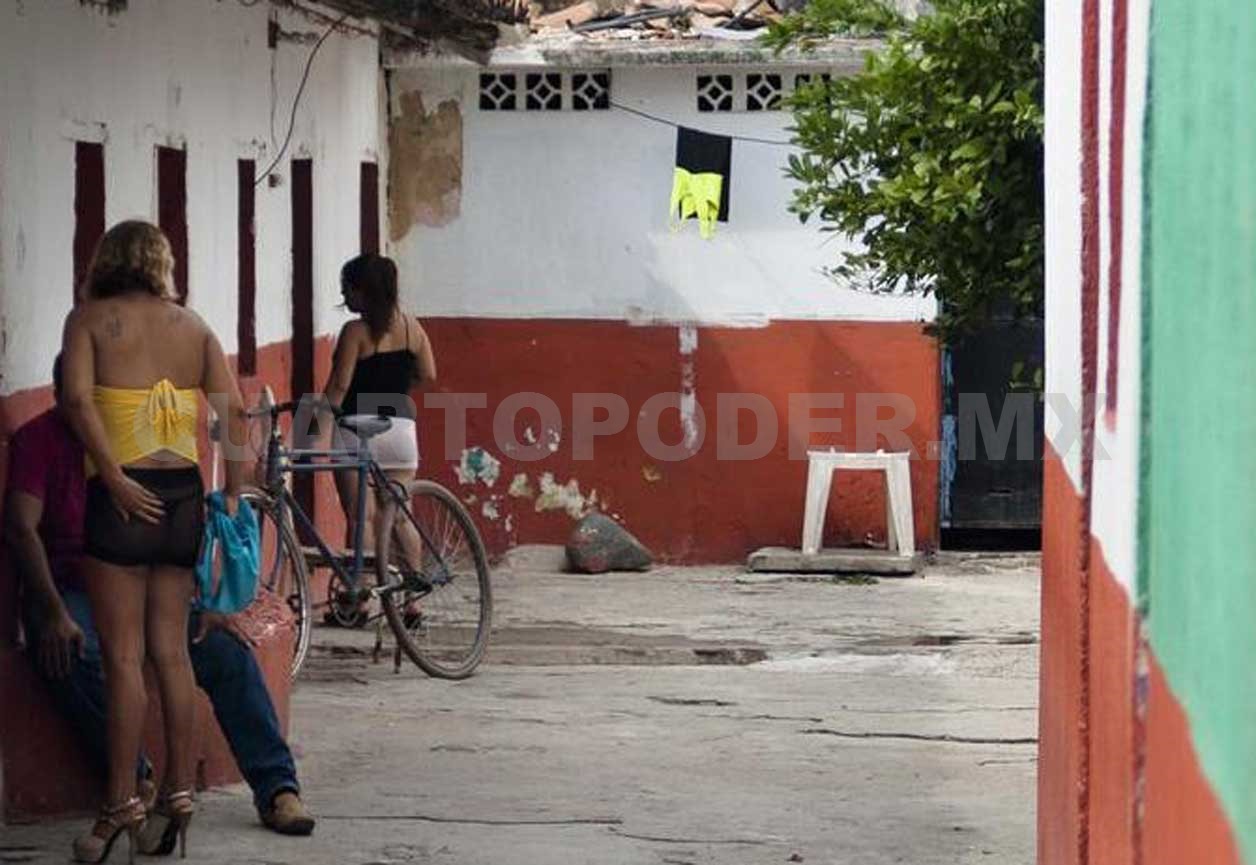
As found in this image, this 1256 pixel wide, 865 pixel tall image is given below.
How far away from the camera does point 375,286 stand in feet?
39.6

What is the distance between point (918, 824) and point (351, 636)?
4.68 meters

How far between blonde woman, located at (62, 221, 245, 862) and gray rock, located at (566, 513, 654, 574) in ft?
26.3

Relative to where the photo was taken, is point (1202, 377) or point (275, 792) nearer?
point (1202, 377)

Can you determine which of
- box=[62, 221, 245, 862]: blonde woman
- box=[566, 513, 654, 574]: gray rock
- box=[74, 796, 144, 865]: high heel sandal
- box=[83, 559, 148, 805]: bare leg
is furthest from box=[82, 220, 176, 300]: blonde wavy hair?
box=[566, 513, 654, 574]: gray rock

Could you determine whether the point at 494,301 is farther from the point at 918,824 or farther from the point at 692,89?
the point at 918,824

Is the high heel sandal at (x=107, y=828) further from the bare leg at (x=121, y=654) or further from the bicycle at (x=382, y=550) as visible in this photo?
the bicycle at (x=382, y=550)

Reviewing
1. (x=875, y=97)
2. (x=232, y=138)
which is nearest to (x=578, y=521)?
(x=232, y=138)

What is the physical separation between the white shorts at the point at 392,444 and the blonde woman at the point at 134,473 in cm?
398

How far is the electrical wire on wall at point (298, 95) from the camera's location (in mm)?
13150

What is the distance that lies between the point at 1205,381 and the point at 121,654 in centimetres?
456

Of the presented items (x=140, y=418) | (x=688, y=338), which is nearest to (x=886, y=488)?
(x=688, y=338)

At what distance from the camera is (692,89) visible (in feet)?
52.8

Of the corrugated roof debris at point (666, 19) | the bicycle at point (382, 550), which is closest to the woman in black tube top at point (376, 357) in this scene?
the bicycle at point (382, 550)

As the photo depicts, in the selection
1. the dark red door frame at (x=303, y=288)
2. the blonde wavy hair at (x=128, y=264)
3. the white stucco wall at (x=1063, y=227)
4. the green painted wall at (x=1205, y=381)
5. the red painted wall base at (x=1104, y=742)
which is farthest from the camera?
the dark red door frame at (x=303, y=288)
